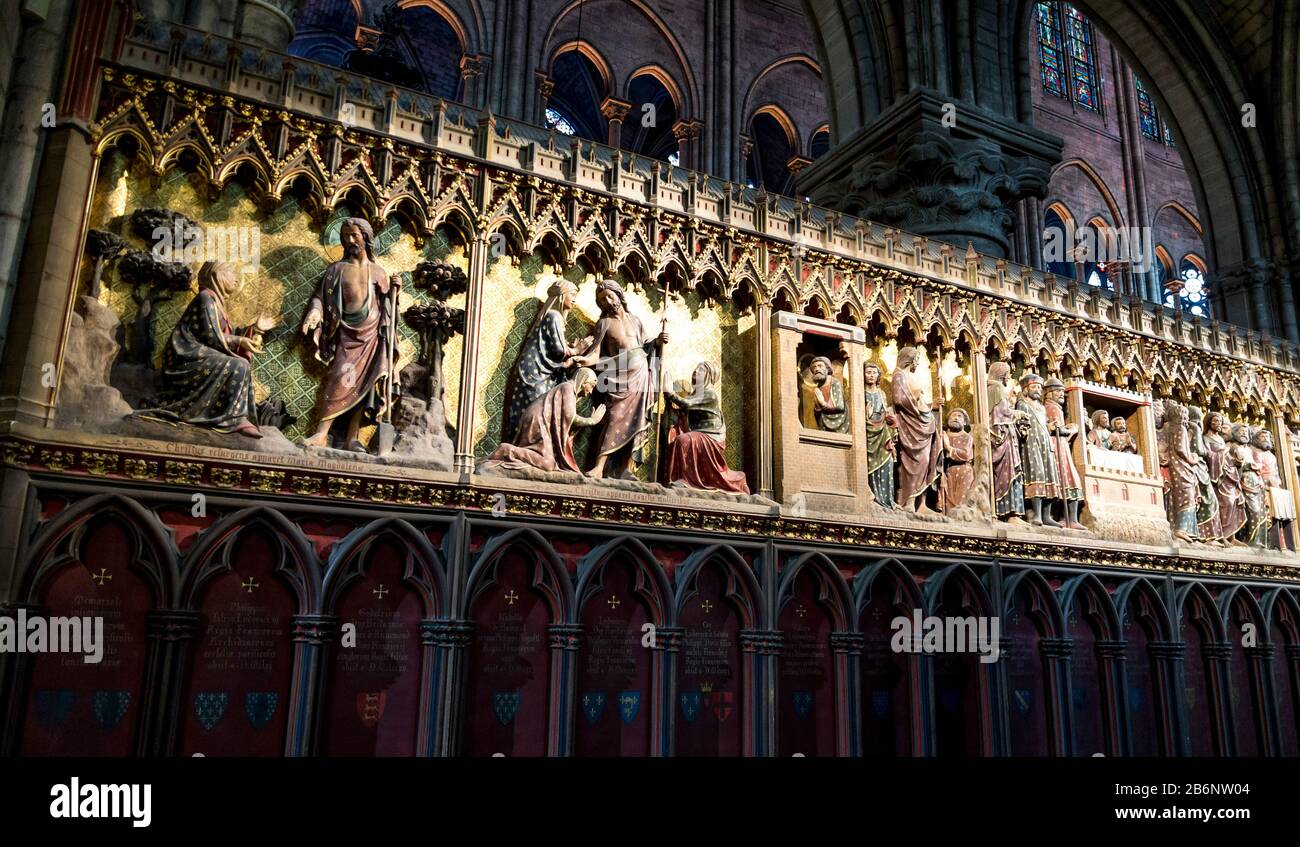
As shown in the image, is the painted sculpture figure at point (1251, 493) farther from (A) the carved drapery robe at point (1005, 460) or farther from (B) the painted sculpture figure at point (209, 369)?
(B) the painted sculpture figure at point (209, 369)

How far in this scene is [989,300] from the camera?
29.7 feet

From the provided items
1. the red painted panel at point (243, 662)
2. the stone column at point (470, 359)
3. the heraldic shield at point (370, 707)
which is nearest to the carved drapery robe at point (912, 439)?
the stone column at point (470, 359)

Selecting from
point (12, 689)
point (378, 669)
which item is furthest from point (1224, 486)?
point (12, 689)

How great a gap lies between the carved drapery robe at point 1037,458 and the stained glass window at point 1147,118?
18764mm

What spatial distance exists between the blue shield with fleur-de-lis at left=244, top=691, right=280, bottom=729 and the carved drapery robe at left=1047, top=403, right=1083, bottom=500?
7.15 meters

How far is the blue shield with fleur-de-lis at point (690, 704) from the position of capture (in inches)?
264

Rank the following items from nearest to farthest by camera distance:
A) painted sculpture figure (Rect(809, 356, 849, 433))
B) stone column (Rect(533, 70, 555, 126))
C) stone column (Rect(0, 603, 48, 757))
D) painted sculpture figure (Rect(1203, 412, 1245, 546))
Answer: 1. stone column (Rect(0, 603, 48, 757))
2. painted sculpture figure (Rect(809, 356, 849, 433))
3. painted sculpture figure (Rect(1203, 412, 1245, 546))
4. stone column (Rect(533, 70, 555, 126))

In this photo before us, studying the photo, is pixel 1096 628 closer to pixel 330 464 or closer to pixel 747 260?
pixel 747 260

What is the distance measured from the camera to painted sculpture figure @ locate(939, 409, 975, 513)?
8.43m

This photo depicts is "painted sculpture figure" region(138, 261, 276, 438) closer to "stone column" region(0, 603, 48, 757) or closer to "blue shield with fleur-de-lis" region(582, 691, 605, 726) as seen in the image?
"stone column" region(0, 603, 48, 757)

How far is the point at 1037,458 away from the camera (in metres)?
8.95

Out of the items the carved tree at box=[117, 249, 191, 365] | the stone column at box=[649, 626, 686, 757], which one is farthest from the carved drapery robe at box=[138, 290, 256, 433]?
the stone column at box=[649, 626, 686, 757]

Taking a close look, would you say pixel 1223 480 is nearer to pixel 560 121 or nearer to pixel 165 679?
pixel 165 679

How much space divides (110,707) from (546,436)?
2996 millimetres
